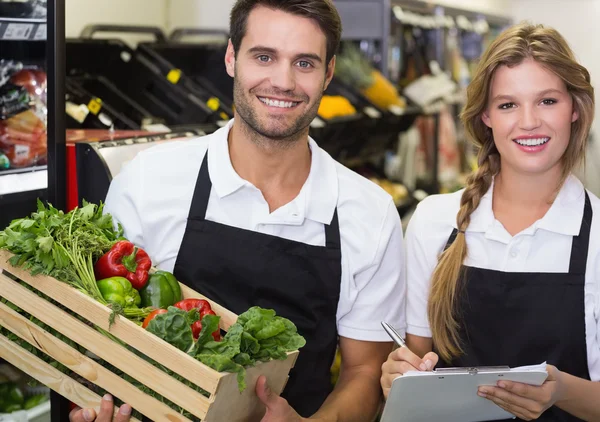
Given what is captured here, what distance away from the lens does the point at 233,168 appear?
244cm

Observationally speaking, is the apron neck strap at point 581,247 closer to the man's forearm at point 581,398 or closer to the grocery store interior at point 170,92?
the grocery store interior at point 170,92

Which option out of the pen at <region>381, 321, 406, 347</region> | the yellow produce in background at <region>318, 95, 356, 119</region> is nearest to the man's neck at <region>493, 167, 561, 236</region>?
the pen at <region>381, 321, 406, 347</region>

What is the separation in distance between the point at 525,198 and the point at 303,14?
0.86 metres

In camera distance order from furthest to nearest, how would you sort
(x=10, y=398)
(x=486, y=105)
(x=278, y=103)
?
1. (x=10, y=398)
2. (x=486, y=105)
3. (x=278, y=103)

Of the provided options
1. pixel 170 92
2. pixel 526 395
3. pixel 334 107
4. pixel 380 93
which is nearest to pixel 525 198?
pixel 526 395

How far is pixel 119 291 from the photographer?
2.01 metres

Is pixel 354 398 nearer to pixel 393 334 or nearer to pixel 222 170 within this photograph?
pixel 393 334

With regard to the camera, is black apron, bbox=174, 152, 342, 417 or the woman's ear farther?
the woman's ear

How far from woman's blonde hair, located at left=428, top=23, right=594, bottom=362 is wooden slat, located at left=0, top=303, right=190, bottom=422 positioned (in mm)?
937

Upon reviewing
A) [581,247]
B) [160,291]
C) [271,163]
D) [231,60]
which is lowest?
[160,291]

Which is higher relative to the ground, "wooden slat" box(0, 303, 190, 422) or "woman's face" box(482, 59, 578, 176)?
"woman's face" box(482, 59, 578, 176)

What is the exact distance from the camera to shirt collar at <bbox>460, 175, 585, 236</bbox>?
2.43m

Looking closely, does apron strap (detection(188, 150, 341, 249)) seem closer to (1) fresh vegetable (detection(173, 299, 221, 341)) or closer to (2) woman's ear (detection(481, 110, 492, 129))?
(1) fresh vegetable (detection(173, 299, 221, 341))

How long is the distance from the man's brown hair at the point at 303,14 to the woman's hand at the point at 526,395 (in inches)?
40.8
